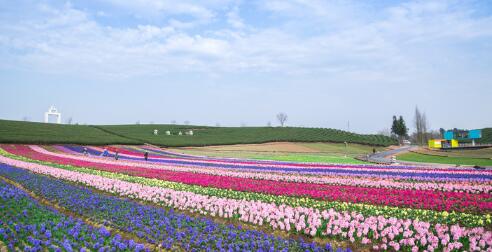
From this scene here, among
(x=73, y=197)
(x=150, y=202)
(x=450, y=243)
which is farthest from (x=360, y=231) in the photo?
(x=73, y=197)

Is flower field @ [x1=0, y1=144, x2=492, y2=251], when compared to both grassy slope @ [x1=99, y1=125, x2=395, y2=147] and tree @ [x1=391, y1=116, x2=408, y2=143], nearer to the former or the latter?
grassy slope @ [x1=99, y1=125, x2=395, y2=147]

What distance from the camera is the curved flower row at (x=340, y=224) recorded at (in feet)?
28.9

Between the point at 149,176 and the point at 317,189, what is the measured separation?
9858 mm

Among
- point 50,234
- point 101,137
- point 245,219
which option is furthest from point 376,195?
point 101,137

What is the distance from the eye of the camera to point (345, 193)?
16625mm

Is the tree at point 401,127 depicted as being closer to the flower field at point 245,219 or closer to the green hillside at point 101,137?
the green hillside at point 101,137

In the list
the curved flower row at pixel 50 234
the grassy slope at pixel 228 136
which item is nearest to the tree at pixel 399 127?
the grassy slope at pixel 228 136

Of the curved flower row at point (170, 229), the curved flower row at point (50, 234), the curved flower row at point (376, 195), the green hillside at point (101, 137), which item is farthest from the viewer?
the green hillside at point (101, 137)

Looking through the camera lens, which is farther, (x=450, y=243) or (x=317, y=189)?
(x=317, y=189)

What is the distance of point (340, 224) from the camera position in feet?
33.3

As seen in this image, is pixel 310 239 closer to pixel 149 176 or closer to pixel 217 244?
pixel 217 244

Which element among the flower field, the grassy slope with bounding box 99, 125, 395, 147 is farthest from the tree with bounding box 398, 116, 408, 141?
the flower field

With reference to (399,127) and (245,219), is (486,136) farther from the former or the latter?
(245,219)

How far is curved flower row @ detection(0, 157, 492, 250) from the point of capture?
8.80 m
